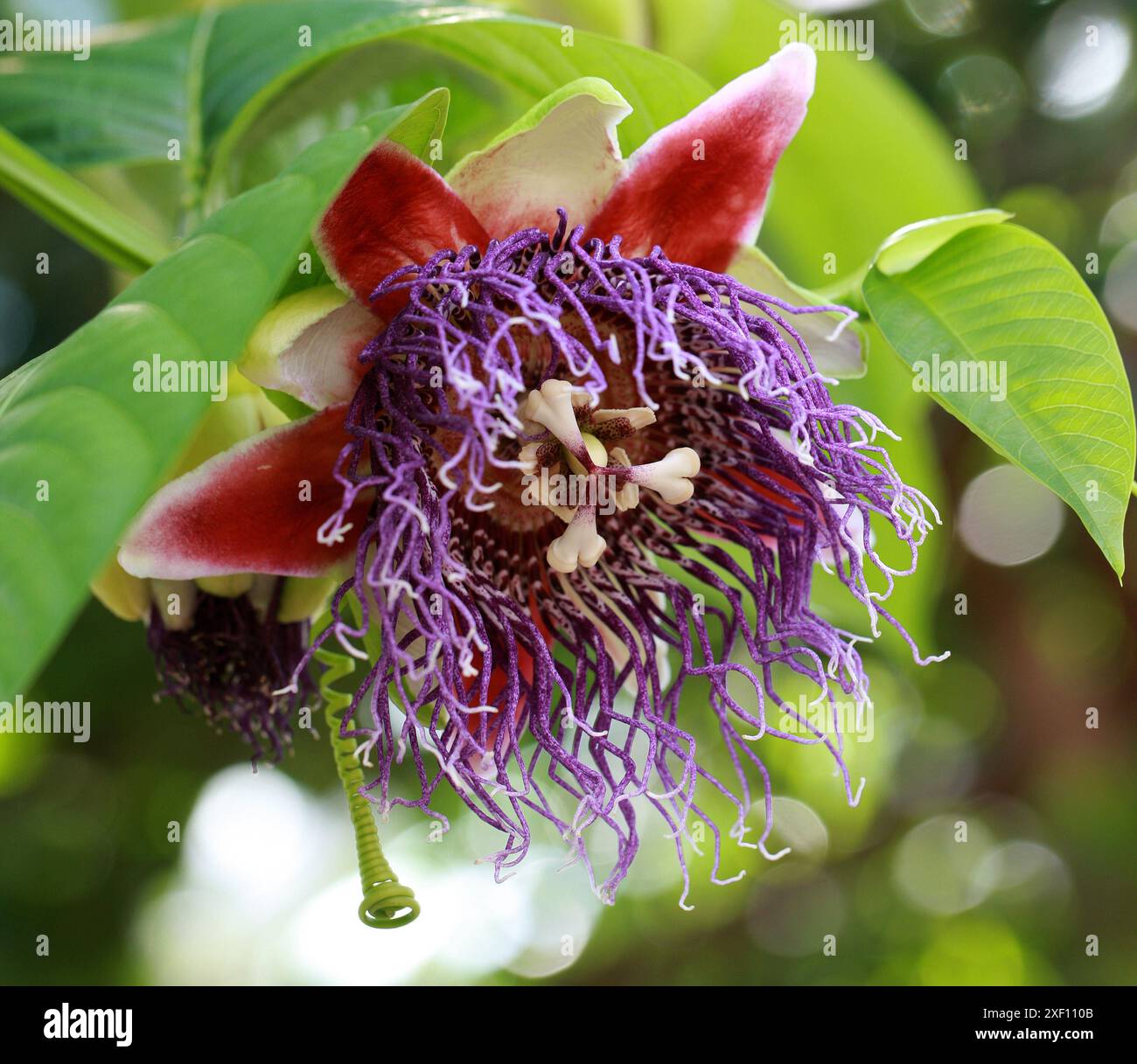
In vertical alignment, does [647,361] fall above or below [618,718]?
above

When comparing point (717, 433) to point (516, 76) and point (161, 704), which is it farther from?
point (161, 704)

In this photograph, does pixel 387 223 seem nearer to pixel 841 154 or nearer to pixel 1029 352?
pixel 1029 352

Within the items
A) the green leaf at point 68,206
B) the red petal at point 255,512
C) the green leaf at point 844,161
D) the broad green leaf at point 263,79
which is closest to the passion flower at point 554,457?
the red petal at point 255,512

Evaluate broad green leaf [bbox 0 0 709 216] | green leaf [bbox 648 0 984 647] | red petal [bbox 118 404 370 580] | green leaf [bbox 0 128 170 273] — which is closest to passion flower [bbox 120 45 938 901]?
red petal [bbox 118 404 370 580]

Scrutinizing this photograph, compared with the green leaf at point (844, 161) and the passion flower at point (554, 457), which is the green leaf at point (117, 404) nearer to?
the passion flower at point (554, 457)

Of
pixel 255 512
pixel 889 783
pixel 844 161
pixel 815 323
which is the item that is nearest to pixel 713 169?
pixel 815 323

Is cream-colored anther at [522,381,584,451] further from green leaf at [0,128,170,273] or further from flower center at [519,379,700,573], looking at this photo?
green leaf at [0,128,170,273]

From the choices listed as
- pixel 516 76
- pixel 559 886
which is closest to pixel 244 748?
pixel 559 886
